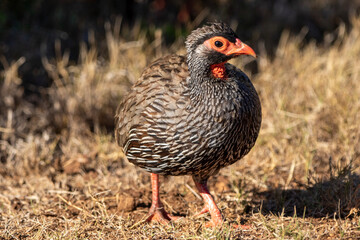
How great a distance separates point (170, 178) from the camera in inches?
216

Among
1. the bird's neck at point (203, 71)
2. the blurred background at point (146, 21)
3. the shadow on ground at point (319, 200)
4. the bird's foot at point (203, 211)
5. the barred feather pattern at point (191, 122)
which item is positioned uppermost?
the blurred background at point (146, 21)

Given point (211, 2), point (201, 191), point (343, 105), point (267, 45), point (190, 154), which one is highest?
point (211, 2)

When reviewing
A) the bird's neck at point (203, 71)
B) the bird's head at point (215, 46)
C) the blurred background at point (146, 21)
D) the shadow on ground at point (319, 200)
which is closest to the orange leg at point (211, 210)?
the shadow on ground at point (319, 200)

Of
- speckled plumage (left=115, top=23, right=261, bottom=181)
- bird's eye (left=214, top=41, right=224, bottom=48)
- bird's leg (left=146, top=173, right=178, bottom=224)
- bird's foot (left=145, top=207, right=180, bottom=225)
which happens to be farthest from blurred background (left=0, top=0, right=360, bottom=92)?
bird's eye (left=214, top=41, right=224, bottom=48)

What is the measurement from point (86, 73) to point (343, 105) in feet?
10.2

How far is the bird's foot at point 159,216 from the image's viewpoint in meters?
4.66

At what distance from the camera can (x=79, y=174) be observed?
5.74m

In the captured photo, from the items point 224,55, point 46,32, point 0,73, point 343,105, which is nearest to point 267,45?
point 343,105

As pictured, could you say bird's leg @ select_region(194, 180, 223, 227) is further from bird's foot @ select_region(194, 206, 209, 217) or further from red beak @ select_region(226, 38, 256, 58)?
red beak @ select_region(226, 38, 256, 58)

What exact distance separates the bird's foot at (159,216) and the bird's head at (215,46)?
1373 millimetres

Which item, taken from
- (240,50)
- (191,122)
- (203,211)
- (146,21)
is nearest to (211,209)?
(203,211)

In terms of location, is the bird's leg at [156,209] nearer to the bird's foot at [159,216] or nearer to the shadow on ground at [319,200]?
the bird's foot at [159,216]

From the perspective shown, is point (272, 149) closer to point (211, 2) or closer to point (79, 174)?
point (79, 174)

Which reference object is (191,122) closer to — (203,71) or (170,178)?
(203,71)
